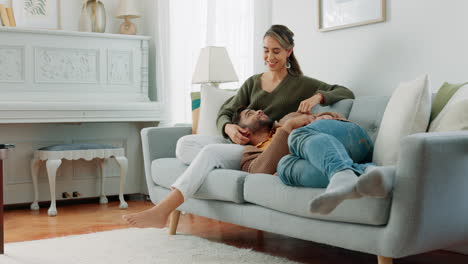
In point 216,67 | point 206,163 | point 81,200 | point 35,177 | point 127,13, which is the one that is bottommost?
point 81,200

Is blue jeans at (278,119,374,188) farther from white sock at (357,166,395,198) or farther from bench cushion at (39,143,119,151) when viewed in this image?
bench cushion at (39,143,119,151)

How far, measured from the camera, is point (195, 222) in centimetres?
393

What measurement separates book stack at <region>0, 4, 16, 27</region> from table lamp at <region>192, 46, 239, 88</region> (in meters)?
1.50

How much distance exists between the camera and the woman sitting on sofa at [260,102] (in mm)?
3053

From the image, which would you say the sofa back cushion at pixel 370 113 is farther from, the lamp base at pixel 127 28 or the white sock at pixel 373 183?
the lamp base at pixel 127 28

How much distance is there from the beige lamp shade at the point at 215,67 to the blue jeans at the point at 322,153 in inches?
65.7

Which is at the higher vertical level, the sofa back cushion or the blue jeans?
the sofa back cushion

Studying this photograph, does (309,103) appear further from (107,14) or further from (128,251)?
(107,14)

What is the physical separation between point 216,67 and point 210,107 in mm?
540

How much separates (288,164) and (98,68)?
280 centimetres

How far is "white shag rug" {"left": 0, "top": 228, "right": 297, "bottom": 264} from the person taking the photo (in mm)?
2791

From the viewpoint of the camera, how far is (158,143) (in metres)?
3.74

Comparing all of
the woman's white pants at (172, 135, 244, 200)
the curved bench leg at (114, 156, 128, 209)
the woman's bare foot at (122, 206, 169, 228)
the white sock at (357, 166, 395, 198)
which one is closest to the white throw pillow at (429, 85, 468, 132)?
the white sock at (357, 166, 395, 198)

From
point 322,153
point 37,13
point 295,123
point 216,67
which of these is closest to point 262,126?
Answer: point 295,123
